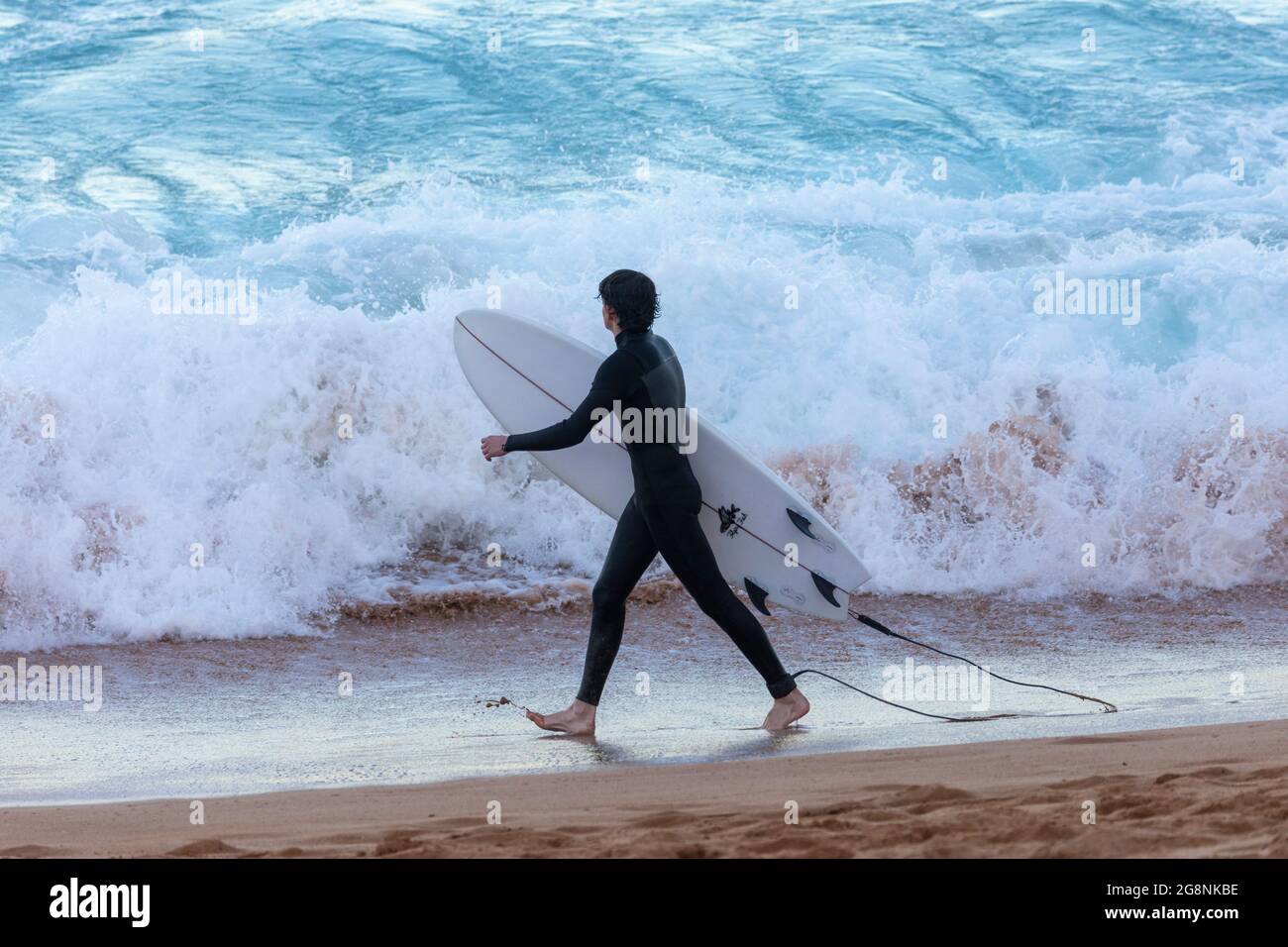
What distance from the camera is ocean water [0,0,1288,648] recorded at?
7965 millimetres

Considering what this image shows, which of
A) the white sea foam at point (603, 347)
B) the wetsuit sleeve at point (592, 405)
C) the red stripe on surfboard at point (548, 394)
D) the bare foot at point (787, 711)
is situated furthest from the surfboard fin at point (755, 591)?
the white sea foam at point (603, 347)

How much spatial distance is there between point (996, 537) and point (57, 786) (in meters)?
5.37

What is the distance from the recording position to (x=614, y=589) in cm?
488

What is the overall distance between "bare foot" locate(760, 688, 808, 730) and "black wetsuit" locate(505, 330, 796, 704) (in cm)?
3

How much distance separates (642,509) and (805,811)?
5.30 feet

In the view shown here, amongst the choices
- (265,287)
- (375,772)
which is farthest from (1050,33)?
(375,772)

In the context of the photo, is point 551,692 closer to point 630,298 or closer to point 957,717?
point 957,717

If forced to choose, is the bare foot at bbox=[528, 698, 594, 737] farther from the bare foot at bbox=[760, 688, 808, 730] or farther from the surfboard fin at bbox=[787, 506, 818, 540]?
the surfboard fin at bbox=[787, 506, 818, 540]

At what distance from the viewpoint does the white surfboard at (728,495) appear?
536 centimetres

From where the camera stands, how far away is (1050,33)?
56.3 ft

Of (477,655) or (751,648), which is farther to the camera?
(477,655)

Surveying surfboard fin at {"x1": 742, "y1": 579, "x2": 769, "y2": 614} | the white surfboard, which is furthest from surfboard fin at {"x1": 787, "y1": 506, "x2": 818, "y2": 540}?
surfboard fin at {"x1": 742, "y1": 579, "x2": 769, "y2": 614}

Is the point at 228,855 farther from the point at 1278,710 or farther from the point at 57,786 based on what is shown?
the point at 1278,710
